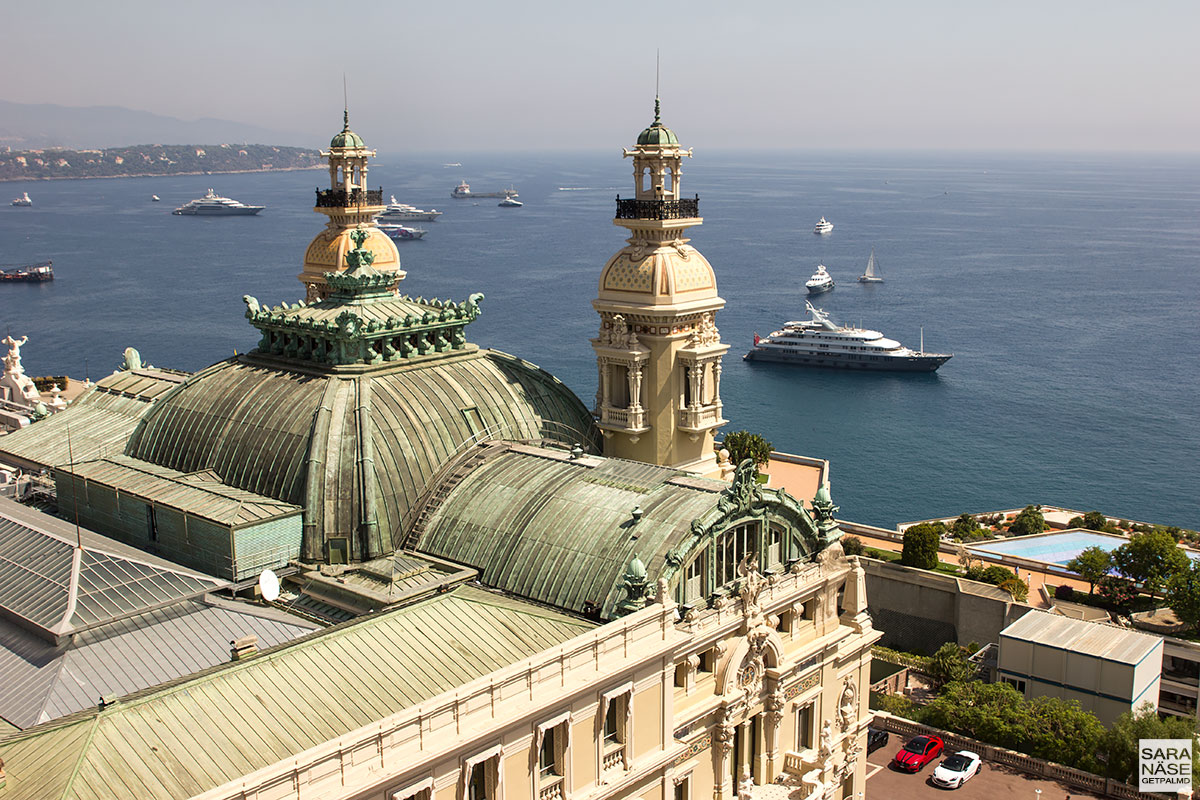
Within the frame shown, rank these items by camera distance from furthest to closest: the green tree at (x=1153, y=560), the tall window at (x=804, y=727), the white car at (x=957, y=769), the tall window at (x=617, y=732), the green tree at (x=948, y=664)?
the green tree at (x=1153, y=560), the green tree at (x=948, y=664), the white car at (x=957, y=769), the tall window at (x=804, y=727), the tall window at (x=617, y=732)

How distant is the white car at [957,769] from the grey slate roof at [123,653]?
40028 millimetres

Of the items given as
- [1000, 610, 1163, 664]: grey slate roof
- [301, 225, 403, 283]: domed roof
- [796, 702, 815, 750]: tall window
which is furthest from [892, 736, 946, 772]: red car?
[301, 225, 403, 283]: domed roof

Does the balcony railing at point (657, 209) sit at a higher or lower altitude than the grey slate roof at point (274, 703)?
higher

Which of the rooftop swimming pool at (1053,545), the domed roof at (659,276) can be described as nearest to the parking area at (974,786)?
the domed roof at (659,276)

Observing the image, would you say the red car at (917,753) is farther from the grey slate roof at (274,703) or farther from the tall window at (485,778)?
the tall window at (485,778)

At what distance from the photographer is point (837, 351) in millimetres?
186125

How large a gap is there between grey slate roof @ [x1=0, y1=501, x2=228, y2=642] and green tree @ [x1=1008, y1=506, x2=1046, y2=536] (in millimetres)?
82512

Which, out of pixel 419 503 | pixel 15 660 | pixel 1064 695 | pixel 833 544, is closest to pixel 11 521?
pixel 15 660

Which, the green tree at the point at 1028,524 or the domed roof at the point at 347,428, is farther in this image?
the green tree at the point at 1028,524

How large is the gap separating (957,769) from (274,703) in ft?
148

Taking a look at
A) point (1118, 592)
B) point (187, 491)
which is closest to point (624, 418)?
point (187, 491)

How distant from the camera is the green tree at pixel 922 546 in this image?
3388 inches

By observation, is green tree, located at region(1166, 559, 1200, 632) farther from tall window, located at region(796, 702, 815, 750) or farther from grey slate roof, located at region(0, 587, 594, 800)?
grey slate roof, located at region(0, 587, 594, 800)

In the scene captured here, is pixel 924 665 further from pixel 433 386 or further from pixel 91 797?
pixel 91 797
